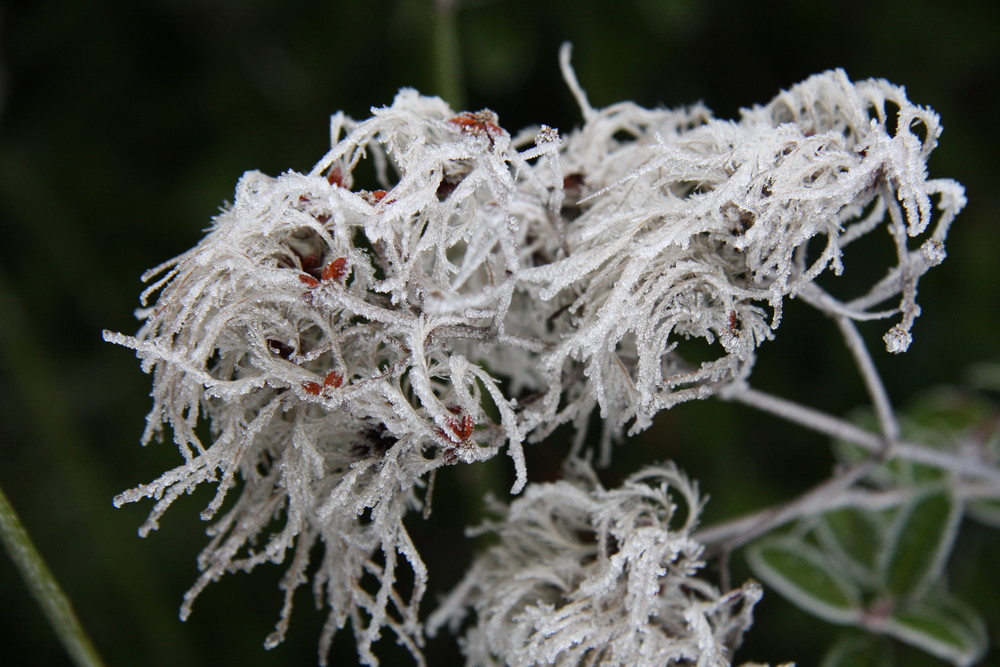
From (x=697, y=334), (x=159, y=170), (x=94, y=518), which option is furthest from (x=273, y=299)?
A: (x=159, y=170)

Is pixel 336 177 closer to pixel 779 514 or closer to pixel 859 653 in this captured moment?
pixel 779 514

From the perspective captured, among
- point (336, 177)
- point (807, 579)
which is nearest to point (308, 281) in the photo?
point (336, 177)

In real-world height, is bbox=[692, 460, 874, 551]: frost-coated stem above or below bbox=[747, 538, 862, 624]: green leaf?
above

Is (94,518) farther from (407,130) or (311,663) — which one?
(407,130)

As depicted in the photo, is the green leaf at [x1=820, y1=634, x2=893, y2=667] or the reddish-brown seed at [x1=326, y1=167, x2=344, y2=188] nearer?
the reddish-brown seed at [x1=326, y1=167, x2=344, y2=188]

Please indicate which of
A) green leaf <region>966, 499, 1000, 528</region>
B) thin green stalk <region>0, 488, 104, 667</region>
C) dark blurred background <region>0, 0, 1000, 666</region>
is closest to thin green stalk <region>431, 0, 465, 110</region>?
dark blurred background <region>0, 0, 1000, 666</region>

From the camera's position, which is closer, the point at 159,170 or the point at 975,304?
the point at 975,304

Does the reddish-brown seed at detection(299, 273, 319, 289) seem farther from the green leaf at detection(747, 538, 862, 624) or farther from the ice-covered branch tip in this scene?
the green leaf at detection(747, 538, 862, 624)
